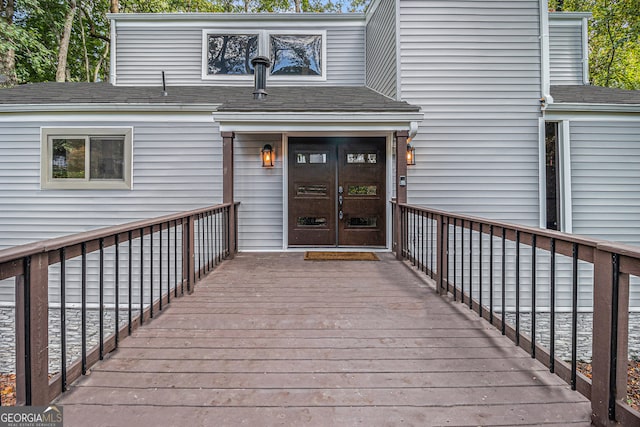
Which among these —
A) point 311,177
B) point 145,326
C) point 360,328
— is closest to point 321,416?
point 360,328

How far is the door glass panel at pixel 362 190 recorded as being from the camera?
6.26 m

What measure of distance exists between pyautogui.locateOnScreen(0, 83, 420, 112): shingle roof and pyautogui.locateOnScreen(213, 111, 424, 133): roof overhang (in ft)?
0.25

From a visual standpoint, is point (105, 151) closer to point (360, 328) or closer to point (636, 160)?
point (360, 328)

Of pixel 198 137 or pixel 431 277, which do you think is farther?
pixel 198 137

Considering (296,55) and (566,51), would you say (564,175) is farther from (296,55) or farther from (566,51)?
(296,55)

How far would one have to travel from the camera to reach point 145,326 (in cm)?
272

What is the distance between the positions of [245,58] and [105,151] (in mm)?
3273

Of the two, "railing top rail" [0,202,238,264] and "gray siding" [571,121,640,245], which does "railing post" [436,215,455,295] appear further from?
"gray siding" [571,121,640,245]

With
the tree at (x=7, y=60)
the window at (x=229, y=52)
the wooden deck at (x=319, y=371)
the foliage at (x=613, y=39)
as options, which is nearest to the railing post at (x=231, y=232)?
the wooden deck at (x=319, y=371)

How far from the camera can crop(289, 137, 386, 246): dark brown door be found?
6.25m

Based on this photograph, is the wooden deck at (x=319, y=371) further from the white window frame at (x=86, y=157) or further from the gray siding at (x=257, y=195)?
the white window frame at (x=86, y=157)

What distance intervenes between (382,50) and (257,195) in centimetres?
343

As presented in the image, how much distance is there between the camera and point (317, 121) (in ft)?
16.5

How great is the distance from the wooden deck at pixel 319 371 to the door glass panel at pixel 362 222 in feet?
9.75
